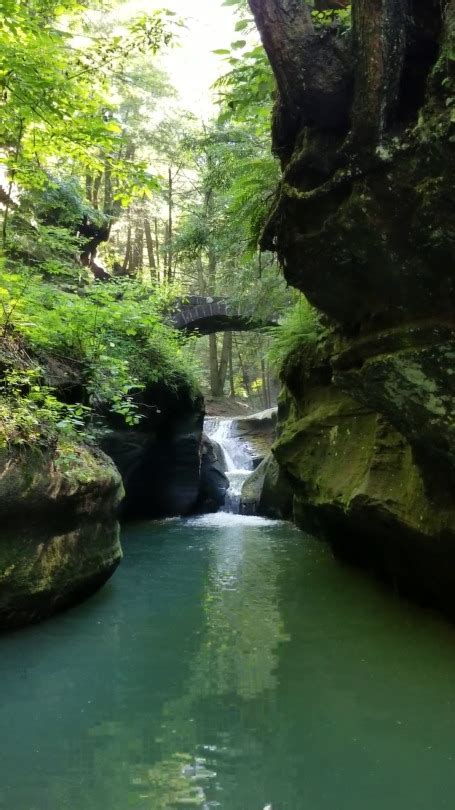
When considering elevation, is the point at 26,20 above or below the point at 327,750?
above

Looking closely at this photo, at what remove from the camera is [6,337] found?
6.64 m

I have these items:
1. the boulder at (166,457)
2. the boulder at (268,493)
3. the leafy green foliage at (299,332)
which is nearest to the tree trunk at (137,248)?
the boulder at (166,457)

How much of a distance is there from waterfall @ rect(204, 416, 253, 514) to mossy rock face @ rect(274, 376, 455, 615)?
667 centimetres

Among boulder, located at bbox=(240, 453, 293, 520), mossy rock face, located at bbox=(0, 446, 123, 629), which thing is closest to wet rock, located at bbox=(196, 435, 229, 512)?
boulder, located at bbox=(240, 453, 293, 520)

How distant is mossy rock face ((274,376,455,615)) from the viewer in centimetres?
552

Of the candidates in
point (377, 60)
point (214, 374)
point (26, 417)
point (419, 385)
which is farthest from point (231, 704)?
point (214, 374)

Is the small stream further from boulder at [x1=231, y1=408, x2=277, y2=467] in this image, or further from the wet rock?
boulder at [x1=231, y1=408, x2=277, y2=467]

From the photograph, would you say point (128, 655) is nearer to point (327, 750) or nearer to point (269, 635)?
point (269, 635)

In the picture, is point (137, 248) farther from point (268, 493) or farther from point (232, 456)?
point (268, 493)

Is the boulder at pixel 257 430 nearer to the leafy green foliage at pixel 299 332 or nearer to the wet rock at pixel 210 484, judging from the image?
the wet rock at pixel 210 484

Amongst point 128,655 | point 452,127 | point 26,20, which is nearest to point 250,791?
point 128,655

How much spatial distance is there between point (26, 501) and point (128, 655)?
1.77 meters

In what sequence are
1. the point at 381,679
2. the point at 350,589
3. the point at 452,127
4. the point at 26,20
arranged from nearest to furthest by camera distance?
1. the point at 452,127
2. the point at 381,679
3. the point at 26,20
4. the point at 350,589

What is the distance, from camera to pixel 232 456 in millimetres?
20000
